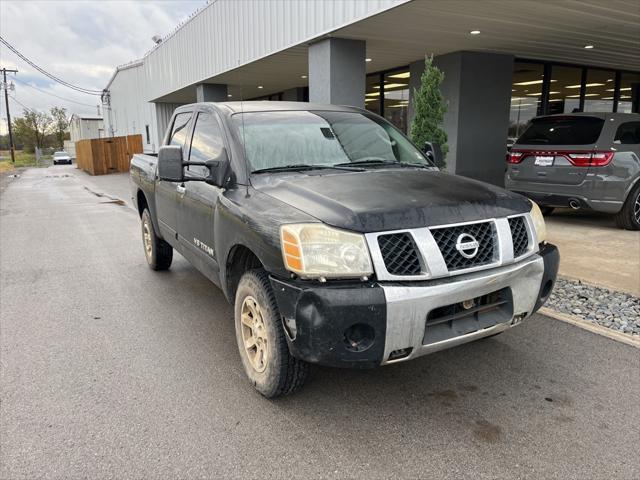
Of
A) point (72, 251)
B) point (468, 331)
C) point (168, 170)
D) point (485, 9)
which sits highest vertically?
point (485, 9)

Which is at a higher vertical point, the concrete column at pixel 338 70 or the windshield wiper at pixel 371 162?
the concrete column at pixel 338 70

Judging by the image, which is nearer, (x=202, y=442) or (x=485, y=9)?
(x=202, y=442)

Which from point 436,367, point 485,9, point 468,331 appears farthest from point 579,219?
point 468,331

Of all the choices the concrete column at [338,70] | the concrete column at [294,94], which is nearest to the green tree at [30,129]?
the concrete column at [294,94]

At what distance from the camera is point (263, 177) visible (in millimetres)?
3432

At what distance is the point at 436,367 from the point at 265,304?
1.46 m

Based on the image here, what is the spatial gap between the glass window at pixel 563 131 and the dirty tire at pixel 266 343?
268 inches

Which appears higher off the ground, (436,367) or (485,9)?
(485,9)

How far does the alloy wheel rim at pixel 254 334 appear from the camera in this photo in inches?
121

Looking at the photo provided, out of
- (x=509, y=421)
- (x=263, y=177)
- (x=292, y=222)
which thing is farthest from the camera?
(x=263, y=177)

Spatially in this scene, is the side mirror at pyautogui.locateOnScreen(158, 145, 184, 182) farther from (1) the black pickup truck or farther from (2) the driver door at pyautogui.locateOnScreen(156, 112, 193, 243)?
(2) the driver door at pyautogui.locateOnScreen(156, 112, 193, 243)

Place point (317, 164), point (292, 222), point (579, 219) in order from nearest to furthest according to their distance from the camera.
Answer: point (292, 222), point (317, 164), point (579, 219)

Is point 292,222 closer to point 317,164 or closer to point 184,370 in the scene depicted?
point 317,164

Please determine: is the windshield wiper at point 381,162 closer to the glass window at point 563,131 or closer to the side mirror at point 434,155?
the side mirror at point 434,155
